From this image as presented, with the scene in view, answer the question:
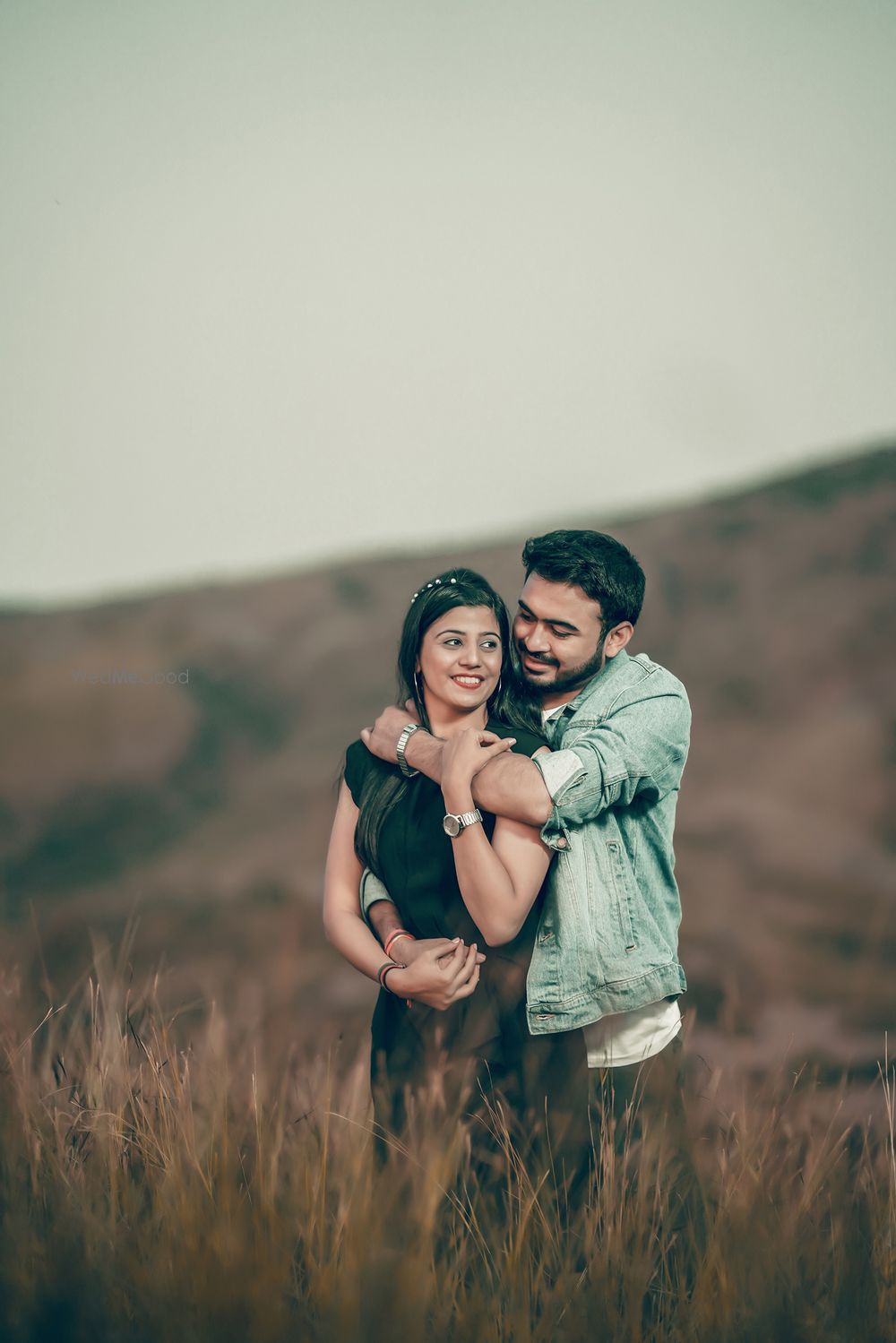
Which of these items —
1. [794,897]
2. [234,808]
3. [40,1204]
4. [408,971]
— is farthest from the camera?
[234,808]

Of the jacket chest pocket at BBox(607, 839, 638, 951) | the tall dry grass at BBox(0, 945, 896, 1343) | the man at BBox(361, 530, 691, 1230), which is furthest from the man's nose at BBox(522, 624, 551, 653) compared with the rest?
the tall dry grass at BBox(0, 945, 896, 1343)

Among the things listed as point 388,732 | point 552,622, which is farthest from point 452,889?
point 552,622

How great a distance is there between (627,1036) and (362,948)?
23.8 inches

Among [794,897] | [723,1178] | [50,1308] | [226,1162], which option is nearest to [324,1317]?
[226,1162]

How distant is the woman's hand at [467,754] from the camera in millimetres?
2250

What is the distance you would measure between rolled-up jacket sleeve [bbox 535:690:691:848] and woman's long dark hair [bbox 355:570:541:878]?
19cm

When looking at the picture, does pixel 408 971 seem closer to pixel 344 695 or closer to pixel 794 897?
pixel 794 897

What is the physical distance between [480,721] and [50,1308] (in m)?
1.47

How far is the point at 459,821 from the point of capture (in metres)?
2.21

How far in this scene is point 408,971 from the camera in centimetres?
233

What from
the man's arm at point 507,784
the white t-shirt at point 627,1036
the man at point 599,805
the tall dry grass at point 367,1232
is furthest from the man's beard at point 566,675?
the tall dry grass at point 367,1232

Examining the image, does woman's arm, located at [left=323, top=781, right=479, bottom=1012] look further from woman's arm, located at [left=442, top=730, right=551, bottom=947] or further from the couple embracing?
woman's arm, located at [left=442, top=730, right=551, bottom=947]

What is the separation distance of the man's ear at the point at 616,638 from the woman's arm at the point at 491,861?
43cm

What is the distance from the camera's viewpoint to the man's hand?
2502 millimetres
